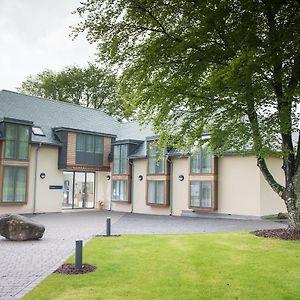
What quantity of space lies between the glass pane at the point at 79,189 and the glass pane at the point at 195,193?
9.77m

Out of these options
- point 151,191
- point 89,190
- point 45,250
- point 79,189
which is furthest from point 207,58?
point 89,190

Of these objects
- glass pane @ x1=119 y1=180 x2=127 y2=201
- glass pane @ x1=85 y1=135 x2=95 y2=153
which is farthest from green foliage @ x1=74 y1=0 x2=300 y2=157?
glass pane @ x1=119 y1=180 x2=127 y2=201

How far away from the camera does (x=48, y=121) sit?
2789cm

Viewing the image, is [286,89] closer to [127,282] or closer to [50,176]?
[127,282]

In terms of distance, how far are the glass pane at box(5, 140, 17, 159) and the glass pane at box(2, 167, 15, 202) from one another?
737 millimetres

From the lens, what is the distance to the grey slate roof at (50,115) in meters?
26.2

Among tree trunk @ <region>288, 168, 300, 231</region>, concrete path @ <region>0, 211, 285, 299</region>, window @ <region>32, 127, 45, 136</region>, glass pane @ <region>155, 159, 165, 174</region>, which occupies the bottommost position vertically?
concrete path @ <region>0, 211, 285, 299</region>

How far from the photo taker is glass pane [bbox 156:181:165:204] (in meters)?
25.7

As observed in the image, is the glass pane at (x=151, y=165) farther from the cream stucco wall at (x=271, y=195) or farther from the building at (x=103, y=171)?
the cream stucco wall at (x=271, y=195)

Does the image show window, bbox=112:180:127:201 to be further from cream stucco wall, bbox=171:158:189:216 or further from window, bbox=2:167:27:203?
window, bbox=2:167:27:203

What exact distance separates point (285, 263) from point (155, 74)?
7.77m

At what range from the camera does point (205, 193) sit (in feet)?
75.8

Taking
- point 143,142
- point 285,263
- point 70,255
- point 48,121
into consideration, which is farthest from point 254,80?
point 48,121

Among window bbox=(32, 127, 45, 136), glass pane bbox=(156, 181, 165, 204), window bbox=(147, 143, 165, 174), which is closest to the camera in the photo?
glass pane bbox=(156, 181, 165, 204)
